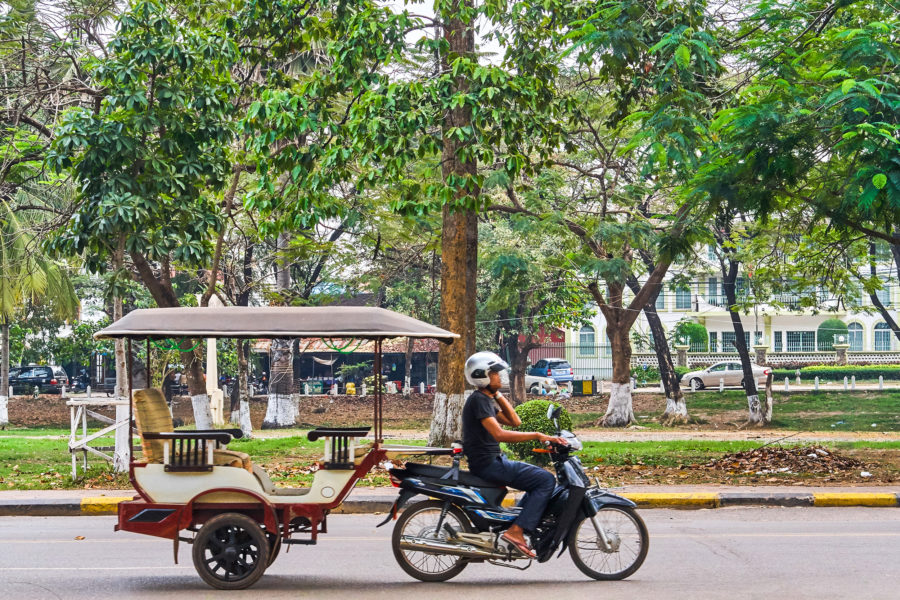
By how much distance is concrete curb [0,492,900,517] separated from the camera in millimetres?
11906

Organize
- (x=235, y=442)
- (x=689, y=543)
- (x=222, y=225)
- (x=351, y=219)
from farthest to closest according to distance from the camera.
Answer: (x=235, y=442), (x=351, y=219), (x=222, y=225), (x=689, y=543)

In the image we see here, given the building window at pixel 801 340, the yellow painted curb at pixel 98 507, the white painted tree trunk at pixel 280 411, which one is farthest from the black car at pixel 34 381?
the building window at pixel 801 340

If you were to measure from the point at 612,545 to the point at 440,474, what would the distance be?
4.67ft

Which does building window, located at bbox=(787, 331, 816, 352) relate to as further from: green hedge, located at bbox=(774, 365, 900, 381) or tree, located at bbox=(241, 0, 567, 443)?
tree, located at bbox=(241, 0, 567, 443)

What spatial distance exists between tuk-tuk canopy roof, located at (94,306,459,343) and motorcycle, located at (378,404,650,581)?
107 centimetres

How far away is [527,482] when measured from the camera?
23.8 ft

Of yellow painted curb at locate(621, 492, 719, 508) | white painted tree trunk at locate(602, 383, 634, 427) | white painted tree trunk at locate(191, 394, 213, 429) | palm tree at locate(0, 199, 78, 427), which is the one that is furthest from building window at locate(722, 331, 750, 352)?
yellow painted curb at locate(621, 492, 719, 508)

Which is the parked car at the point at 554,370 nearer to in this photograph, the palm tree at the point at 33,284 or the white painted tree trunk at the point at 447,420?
the palm tree at the point at 33,284

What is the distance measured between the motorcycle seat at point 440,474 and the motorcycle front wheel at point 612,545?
790 mm

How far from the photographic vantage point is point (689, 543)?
30.5 feet

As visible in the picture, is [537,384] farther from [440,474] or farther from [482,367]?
[482,367]

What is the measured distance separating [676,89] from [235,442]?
529 inches

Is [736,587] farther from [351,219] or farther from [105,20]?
[105,20]

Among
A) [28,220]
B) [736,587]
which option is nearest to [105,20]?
[28,220]
